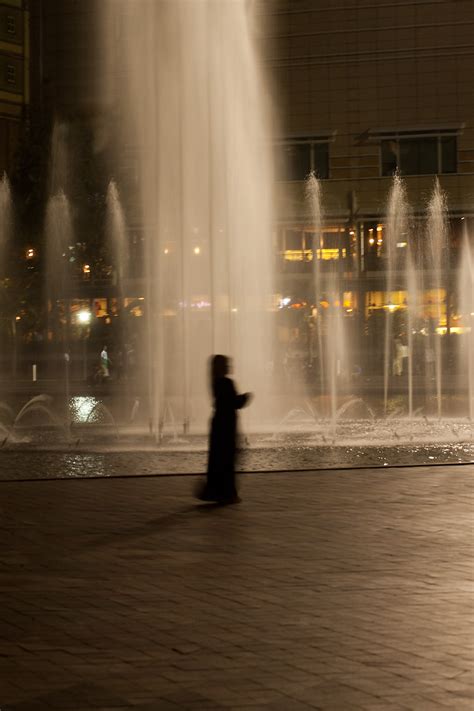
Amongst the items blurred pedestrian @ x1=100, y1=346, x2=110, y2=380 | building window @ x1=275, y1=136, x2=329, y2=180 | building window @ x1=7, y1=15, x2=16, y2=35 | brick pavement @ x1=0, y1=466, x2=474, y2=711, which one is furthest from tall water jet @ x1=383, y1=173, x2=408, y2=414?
brick pavement @ x1=0, y1=466, x2=474, y2=711

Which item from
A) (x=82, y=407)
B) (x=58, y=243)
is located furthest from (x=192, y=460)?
(x=58, y=243)

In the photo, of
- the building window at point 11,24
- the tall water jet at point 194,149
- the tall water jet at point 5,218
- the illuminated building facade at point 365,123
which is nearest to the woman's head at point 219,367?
the tall water jet at point 194,149

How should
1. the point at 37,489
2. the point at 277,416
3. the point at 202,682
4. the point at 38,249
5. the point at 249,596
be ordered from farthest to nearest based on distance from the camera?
1. the point at 38,249
2. the point at 277,416
3. the point at 37,489
4. the point at 249,596
5. the point at 202,682

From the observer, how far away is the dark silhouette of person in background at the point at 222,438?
11570mm

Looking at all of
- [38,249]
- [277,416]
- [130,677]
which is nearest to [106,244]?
[38,249]

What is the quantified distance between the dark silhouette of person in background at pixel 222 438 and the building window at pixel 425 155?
52.0 metres

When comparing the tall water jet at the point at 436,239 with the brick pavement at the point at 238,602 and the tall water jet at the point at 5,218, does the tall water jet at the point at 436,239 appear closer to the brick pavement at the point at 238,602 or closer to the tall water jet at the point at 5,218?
the tall water jet at the point at 5,218

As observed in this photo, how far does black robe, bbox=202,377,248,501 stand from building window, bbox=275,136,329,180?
170 ft

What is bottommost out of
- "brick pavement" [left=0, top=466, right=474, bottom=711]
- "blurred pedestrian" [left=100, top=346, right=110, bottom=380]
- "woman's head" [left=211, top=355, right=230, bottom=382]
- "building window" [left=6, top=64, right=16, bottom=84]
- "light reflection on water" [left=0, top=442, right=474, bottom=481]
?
"brick pavement" [left=0, top=466, right=474, bottom=711]

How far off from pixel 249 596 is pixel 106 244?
41.0 m

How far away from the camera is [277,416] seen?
2544 centimetres

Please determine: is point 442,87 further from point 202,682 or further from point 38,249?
point 202,682

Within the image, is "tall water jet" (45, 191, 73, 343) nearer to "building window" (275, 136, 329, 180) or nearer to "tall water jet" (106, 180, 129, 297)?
"tall water jet" (106, 180, 129, 297)

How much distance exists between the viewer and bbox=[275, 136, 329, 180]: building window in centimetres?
6291
